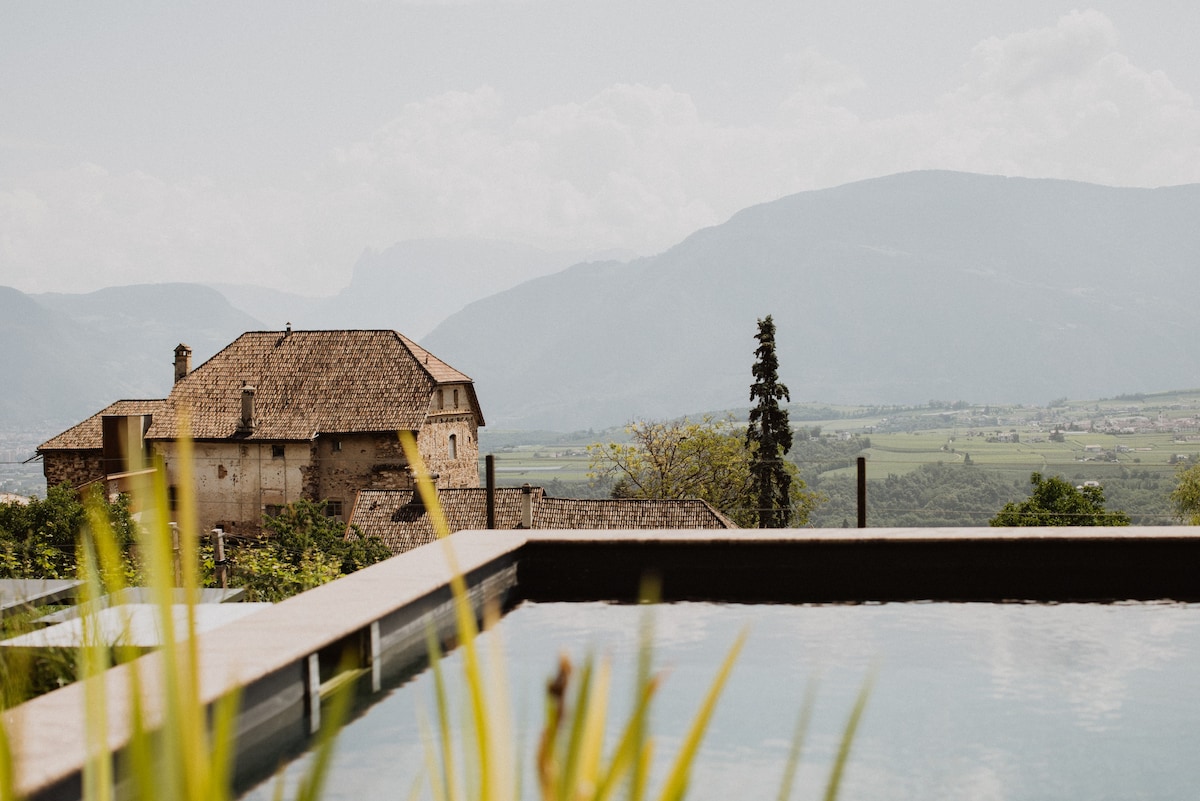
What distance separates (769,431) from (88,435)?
26.1m

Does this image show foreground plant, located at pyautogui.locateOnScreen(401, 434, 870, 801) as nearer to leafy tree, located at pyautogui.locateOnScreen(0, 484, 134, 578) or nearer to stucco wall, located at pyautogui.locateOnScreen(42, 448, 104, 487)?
leafy tree, located at pyautogui.locateOnScreen(0, 484, 134, 578)

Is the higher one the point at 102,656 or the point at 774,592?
the point at 102,656

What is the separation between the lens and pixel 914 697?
570 cm

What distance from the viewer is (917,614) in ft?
23.5

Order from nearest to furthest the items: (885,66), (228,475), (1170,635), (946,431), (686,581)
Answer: (1170,635) < (686,581) < (228,475) < (885,66) < (946,431)

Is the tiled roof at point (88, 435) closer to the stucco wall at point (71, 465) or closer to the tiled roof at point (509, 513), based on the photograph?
the stucco wall at point (71, 465)

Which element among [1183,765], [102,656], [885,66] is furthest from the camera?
[885,66]

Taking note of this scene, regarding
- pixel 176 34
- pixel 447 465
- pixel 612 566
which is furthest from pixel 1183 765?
pixel 176 34

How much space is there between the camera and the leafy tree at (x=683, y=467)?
159 feet

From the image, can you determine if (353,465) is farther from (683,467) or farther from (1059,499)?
(1059,499)

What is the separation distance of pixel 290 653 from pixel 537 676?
2135mm

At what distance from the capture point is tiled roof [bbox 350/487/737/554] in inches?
1256

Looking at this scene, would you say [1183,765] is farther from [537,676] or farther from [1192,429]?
[1192,429]

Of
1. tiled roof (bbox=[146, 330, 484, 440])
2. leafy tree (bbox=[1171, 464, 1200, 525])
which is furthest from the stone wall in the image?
leafy tree (bbox=[1171, 464, 1200, 525])
